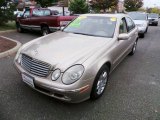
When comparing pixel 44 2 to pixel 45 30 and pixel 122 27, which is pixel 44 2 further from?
pixel 122 27

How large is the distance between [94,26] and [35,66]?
6.71 ft

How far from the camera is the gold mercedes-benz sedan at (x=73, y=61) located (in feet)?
9.96

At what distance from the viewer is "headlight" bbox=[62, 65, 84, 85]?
3.01m

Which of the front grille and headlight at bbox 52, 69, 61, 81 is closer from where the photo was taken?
headlight at bbox 52, 69, 61, 81

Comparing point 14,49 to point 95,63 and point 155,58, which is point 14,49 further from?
point 155,58

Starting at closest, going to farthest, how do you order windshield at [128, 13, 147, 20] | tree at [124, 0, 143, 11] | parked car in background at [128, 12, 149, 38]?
parked car in background at [128, 12, 149, 38]
windshield at [128, 13, 147, 20]
tree at [124, 0, 143, 11]

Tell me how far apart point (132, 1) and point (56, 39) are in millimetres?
42829

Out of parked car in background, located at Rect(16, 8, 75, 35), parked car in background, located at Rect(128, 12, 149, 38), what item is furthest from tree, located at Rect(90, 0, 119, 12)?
parked car in background, located at Rect(16, 8, 75, 35)

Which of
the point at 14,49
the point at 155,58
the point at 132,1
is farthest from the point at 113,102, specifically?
the point at 132,1

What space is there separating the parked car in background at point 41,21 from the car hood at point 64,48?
4.71 m

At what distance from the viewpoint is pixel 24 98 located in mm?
3658

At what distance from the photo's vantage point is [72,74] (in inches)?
120

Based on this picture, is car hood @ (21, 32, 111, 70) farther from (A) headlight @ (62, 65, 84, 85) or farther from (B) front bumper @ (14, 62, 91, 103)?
(B) front bumper @ (14, 62, 91, 103)

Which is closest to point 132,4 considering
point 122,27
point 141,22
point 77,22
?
point 141,22
